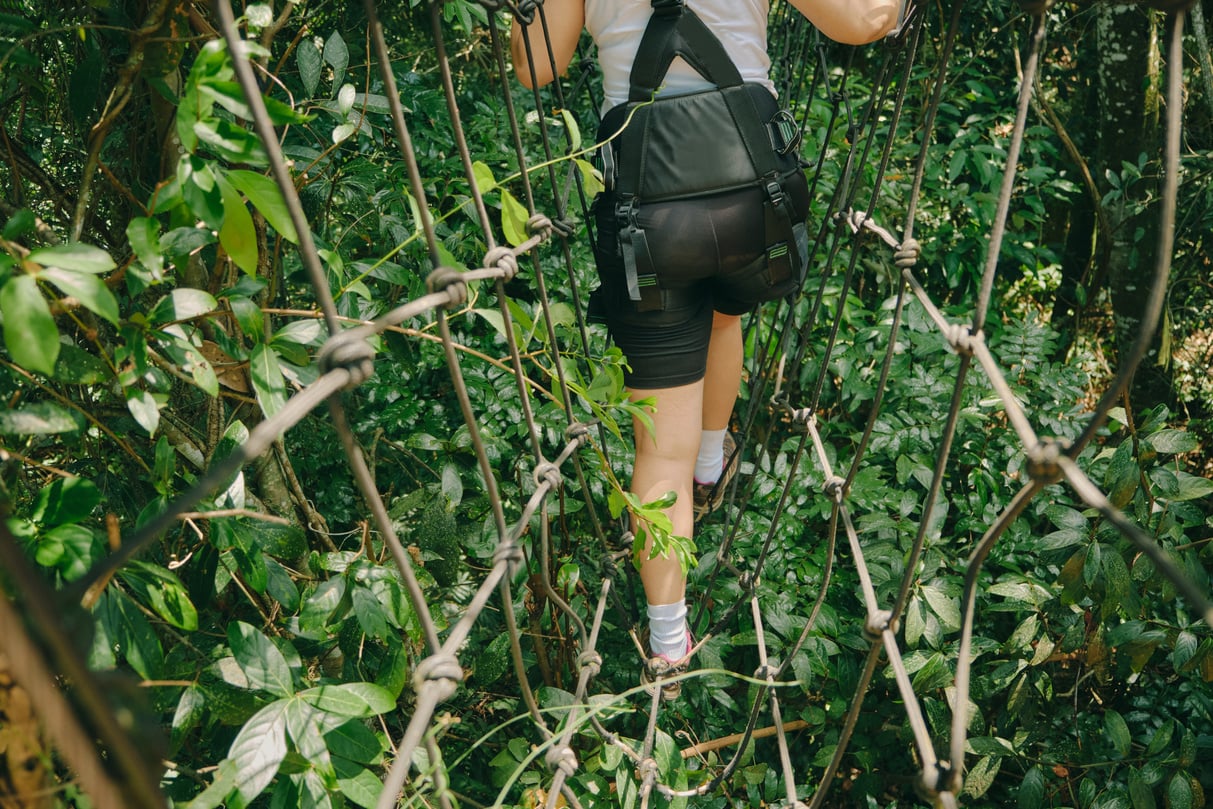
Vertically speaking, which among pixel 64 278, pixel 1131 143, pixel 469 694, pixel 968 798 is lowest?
pixel 968 798

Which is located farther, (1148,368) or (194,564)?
(1148,368)

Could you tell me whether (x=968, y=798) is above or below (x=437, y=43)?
below

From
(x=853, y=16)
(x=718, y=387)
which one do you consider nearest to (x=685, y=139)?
(x=853, y=16)

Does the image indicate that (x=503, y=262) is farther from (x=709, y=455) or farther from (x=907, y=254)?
(x=709, y=455)

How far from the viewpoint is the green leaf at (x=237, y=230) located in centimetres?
67

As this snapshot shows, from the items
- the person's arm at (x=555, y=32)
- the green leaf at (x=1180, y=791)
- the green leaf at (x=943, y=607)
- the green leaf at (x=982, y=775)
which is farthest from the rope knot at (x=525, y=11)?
the green leaf at (x=1180, y=791)

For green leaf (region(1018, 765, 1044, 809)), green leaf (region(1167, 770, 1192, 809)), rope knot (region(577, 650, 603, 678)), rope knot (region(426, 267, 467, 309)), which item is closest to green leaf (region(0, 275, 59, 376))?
rope knot (region(426, 267, 467, 309))

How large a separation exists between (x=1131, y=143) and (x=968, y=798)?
1.86 metres

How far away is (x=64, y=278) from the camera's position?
0.57 m

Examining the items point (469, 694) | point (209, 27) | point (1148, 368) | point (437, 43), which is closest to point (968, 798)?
point (469, 694)

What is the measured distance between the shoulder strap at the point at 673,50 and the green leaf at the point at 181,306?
0.73 metres

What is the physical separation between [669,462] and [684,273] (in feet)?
1.02

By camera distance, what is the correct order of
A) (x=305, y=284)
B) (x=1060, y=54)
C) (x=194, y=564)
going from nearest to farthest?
(x=194, y=564)
(x=305, y=284)
(x=1060, y=54)

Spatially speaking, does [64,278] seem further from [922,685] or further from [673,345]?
[922,685]
